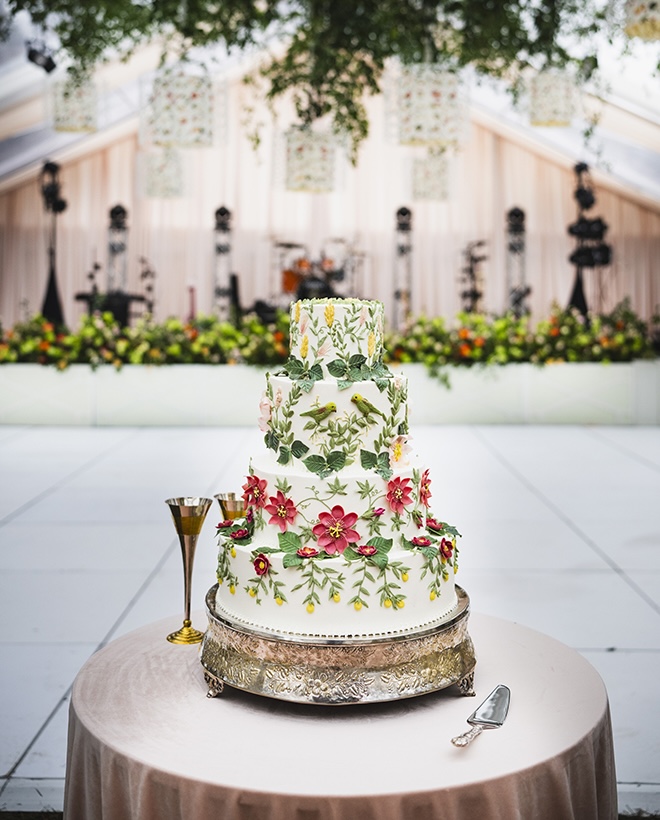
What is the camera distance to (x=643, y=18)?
3.58m

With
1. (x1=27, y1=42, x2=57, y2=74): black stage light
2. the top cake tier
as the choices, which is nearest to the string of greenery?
(x1=27, y1=42, x2=57, y2=74): black stage light

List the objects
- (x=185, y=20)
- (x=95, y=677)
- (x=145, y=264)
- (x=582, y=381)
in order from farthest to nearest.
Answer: (x=145, y=264), (x=582, y=381), (x=185, y=20), (x=95, y=677)

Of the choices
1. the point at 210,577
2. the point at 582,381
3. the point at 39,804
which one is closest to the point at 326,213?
the point at 582,381

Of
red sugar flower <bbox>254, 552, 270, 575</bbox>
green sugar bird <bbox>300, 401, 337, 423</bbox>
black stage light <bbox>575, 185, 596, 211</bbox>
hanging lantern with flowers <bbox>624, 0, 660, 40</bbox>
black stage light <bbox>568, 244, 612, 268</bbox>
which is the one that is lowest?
Answer: red sugar flower <bbox>254, 552, 270, 575</bbox>

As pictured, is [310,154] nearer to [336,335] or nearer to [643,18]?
[643,18]

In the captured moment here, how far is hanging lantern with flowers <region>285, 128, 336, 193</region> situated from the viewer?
489 cm

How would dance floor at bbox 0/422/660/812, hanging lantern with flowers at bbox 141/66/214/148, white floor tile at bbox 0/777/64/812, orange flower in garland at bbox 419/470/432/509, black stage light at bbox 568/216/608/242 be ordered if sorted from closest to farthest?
orange flower in garland at bbox 419/470/432/509
white floor tile at bbox 0/777/64/812
dance floor at bbox 0/422/660/812
hanging lantern with flowers at bbox 141/66/214/148
black stage light at bbox 568/216/608/242

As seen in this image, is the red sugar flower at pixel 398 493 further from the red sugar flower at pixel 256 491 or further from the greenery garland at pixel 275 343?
the greenery garland at pixel 275 343

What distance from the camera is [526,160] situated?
15016mm

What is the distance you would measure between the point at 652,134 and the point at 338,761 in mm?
10333

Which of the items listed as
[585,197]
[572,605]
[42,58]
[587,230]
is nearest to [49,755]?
[572,605]

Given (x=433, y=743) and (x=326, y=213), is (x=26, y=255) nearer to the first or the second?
(x=326, y=213)

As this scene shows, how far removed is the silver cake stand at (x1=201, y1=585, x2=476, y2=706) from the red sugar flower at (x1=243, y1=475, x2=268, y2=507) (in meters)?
0.19

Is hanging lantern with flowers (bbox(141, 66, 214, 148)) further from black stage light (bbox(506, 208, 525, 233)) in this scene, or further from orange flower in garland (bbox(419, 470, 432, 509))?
black stage light (bbox(506, 208, 525, 233))
